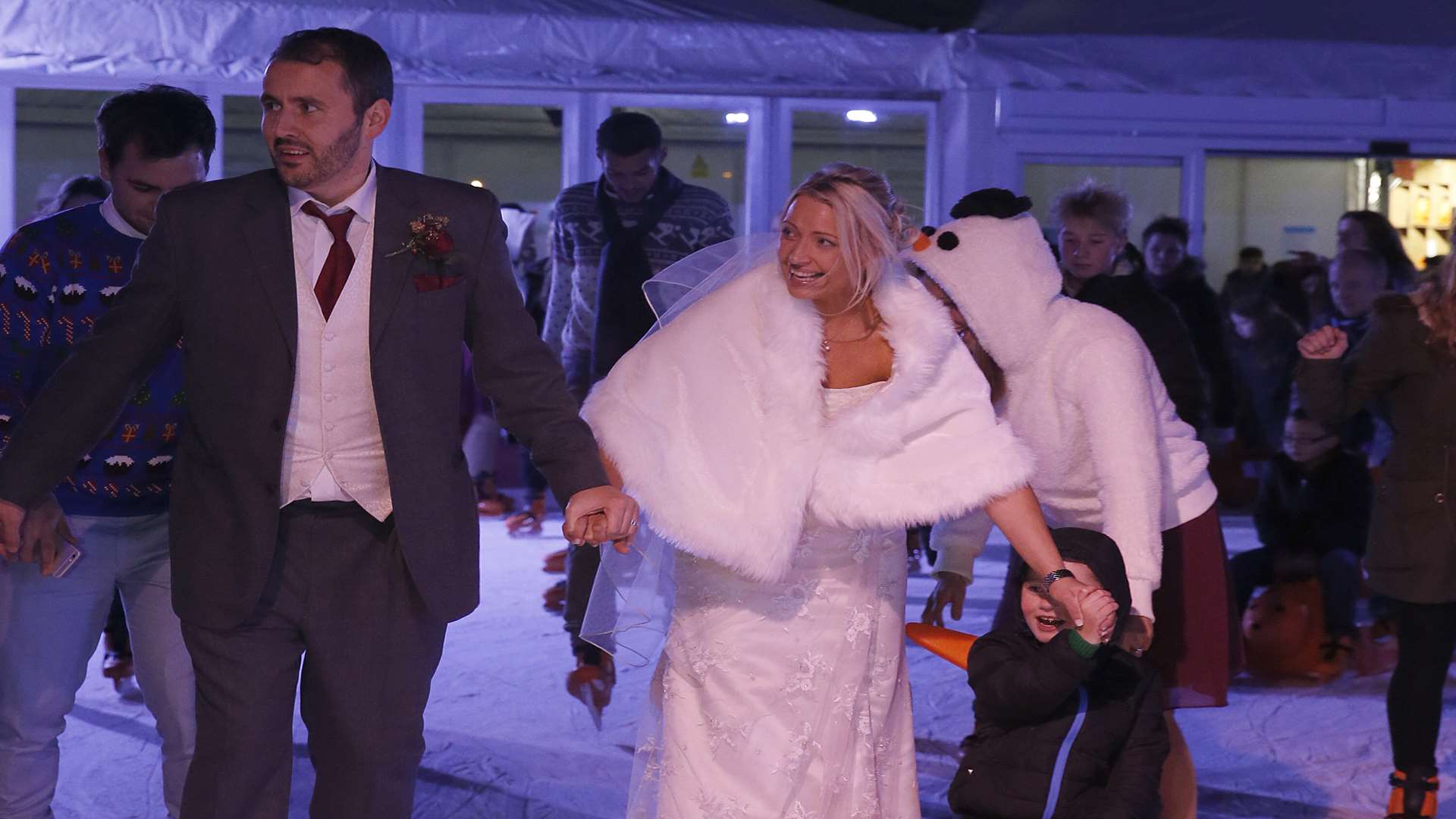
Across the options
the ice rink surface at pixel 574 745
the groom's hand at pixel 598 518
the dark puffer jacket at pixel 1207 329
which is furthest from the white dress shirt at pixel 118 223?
the dark puffer jacket at pixel 1207 329

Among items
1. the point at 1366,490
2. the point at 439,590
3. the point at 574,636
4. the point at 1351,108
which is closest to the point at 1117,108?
the point at 1351,108

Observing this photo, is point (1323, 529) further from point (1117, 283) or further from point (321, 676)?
point (321, 676)

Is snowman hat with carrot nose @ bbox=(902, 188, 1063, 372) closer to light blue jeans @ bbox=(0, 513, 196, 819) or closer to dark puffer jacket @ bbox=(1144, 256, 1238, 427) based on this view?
light blue jeans @ bbox=(0, 513, 196, 819)

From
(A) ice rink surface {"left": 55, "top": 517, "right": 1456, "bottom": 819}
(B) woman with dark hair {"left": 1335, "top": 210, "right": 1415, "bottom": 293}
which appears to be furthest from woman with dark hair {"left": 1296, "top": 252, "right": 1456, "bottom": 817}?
(B) woman with dark hair {"left": 1335, "top": 210, "right": 1415, "bottom": 293}

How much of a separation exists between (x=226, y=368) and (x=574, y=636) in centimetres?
300

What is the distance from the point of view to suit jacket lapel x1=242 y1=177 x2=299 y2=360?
2.60m

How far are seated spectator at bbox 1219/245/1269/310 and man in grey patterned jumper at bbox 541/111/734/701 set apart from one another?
13.1 feet

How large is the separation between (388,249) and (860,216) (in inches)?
36.3

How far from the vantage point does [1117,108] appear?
8852 mm

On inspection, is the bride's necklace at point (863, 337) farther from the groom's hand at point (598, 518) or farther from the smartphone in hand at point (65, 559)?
the smartphone in hand at point (65, 559)

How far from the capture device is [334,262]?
8.75 ft

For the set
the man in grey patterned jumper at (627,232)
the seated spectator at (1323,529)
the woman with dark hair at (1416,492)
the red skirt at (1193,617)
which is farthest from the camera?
the seated spectator at (1323,529)

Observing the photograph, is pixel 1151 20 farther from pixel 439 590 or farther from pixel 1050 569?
pixel 439 590

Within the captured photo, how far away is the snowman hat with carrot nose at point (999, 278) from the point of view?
11.2ft
